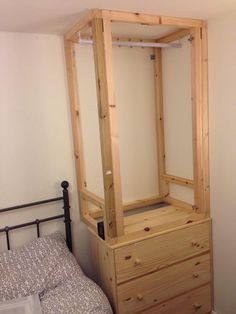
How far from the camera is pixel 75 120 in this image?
2.29 meters

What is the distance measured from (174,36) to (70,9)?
3.29 ft

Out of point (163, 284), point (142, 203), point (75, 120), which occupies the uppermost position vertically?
point (75, 120)

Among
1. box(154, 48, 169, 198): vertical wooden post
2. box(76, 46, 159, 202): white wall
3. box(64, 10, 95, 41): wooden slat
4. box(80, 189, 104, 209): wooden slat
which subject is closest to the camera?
box(64, 10, 95, 41): wooden slat

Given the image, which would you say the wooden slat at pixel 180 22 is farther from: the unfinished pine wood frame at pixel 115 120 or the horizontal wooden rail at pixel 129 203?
the horizontal wooden rail at pixel 129 203

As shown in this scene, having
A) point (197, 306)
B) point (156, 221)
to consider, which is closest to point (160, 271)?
point (156, 221)

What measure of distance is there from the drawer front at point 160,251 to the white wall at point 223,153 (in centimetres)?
15

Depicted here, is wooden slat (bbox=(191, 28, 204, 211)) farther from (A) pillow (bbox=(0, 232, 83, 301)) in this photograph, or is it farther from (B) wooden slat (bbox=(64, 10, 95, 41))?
(A) pillow (bbox=(0, 232, 83, 301))

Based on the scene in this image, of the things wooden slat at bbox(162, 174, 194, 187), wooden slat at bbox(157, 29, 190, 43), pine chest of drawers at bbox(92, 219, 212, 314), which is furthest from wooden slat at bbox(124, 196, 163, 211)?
wooden slat at bbox(157, 29, 190, 43)

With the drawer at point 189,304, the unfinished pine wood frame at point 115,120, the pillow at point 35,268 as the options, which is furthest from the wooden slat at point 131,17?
the drawer at point 189,304

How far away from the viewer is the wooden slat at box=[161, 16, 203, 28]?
192cm

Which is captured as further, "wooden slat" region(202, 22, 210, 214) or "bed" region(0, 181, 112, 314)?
"wooden slat" region(202, 22, 210, 214)

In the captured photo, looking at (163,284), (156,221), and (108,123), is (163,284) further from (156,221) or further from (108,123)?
(108,123)

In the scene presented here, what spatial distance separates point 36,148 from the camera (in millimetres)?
2230

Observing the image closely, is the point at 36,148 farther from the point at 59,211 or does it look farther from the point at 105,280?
the point at 105,280
